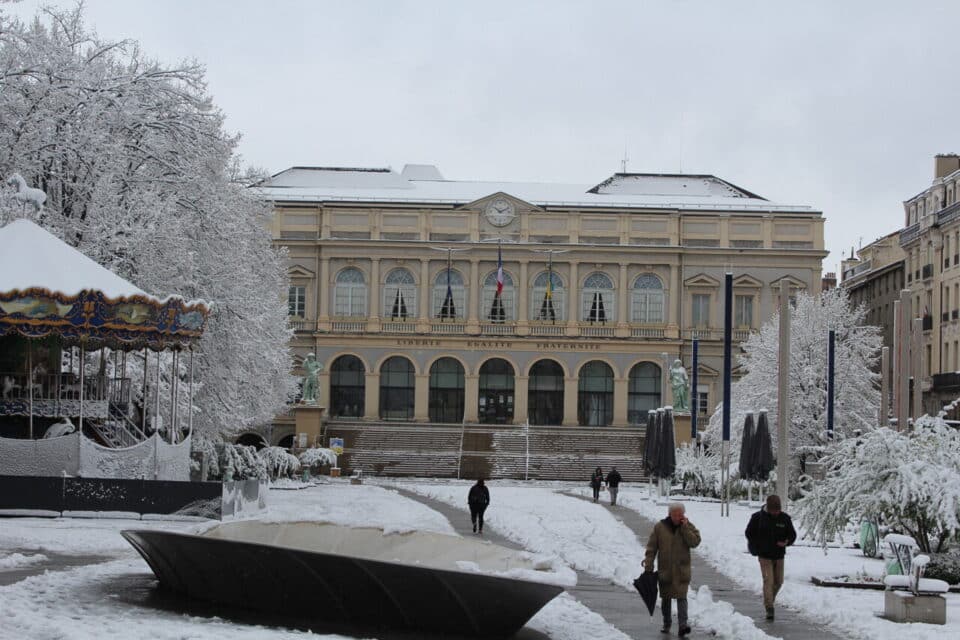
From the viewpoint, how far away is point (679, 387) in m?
68.9

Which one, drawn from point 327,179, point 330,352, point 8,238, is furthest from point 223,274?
point 327,179

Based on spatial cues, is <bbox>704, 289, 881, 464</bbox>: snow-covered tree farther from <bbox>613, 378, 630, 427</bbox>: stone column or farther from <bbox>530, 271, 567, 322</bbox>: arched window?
<bbox>530, 271, 567, 322</bbox>: arched window

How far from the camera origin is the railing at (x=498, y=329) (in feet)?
287

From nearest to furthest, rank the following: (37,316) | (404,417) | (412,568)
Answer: (412,568)
(37,316)
(404,417)

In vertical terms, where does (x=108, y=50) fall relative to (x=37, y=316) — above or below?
above

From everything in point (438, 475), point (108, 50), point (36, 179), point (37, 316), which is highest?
point (108, 50)

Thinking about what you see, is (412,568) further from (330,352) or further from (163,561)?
(330,352)

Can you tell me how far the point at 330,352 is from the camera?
8712 centimetres

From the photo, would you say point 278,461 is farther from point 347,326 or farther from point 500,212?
point 500,212

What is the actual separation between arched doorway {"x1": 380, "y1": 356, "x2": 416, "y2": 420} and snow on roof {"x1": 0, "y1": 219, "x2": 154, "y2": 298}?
55272 mm

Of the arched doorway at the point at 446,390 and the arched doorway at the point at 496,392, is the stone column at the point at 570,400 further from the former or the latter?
the arched doorway at the point at 446,390

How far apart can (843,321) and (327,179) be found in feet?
117

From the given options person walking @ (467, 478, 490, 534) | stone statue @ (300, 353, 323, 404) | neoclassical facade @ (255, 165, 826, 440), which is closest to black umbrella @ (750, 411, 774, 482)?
person walking @ (467, 478, 490, 534)

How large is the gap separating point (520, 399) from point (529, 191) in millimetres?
14140
